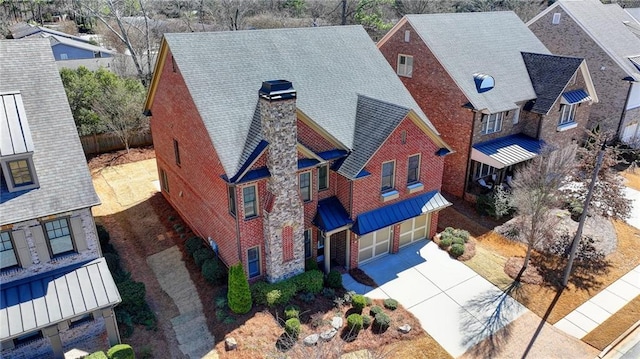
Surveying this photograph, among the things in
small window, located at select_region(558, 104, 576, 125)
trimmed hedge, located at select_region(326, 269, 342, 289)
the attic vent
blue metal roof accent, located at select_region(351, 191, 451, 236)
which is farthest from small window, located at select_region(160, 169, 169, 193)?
small window, located at select_region(558, 104, 576, 125)

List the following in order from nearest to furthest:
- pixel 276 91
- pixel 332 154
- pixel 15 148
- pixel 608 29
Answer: pixel 15 148
pixel 276 91
pixel 332 154
pixel 608 29

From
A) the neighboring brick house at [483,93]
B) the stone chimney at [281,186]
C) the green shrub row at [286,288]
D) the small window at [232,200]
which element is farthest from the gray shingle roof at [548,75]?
the small window at [232,200]

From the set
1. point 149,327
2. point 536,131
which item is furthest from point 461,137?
point 149,327

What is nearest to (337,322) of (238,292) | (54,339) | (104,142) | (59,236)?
(238,292)

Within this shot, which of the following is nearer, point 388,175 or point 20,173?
point 20,173

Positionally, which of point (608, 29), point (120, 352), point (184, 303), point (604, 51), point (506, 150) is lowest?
point (184, 303)

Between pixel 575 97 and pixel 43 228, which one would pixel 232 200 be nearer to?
pixel 43 228

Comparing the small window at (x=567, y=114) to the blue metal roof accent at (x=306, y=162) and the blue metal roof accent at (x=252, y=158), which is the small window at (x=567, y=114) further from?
the blue metal roof accent at (x=252, y=158)
